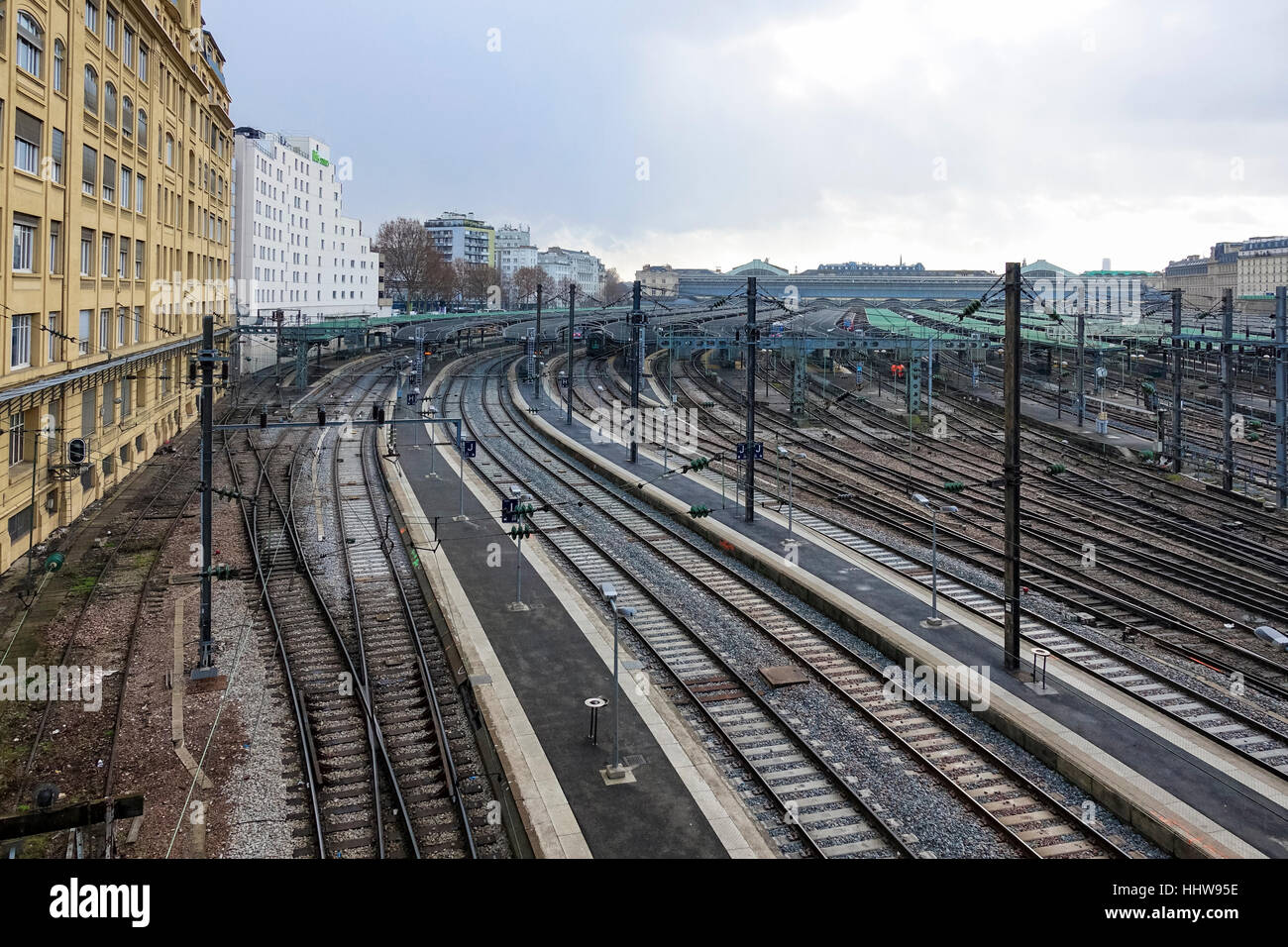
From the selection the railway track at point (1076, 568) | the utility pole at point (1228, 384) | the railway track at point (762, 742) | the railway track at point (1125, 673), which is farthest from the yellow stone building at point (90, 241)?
the utility pole at point (1228, 384)

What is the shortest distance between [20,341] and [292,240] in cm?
7521

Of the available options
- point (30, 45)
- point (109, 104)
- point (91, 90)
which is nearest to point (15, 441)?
point (30, 45)

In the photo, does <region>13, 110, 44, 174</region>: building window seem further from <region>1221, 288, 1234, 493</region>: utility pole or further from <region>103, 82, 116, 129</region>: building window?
<region>1221, 288, 1234, 493</region>: utility pole

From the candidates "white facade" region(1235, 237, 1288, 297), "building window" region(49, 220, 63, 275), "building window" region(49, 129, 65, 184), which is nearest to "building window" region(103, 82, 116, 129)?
"building window" region(49, 129, 65, 184)

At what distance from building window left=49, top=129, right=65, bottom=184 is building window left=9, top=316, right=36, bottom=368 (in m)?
4.01

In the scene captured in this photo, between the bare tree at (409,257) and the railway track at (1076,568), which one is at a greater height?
the bare tree at (409,257)

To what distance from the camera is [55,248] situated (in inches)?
1003

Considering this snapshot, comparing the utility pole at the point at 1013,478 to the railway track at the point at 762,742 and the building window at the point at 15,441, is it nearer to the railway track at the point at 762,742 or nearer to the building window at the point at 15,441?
the railway track at the point at 762,742

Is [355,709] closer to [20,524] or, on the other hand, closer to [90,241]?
[20,524]

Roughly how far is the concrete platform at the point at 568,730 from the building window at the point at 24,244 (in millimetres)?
11923

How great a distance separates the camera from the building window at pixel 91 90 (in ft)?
90.7

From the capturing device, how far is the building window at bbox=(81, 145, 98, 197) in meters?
27.3
